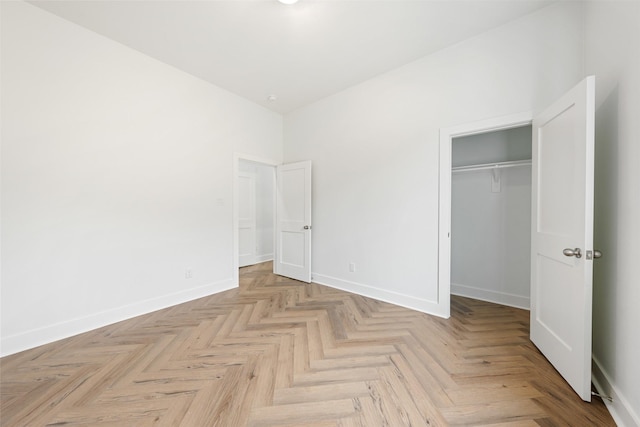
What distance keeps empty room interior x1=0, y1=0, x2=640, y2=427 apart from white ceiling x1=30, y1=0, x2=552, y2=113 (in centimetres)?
2

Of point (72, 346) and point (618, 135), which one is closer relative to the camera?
point (618, 135)

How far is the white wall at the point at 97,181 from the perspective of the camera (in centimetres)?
206

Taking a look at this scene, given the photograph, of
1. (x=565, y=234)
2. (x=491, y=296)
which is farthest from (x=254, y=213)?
(x=565, y=234)

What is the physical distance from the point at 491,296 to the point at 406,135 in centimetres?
234

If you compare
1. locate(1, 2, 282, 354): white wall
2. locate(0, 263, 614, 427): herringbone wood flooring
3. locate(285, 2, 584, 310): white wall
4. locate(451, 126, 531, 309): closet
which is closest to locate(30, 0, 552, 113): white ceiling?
locate(285, 2, 584, 310): white wall

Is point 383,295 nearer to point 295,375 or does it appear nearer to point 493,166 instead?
point 295,375

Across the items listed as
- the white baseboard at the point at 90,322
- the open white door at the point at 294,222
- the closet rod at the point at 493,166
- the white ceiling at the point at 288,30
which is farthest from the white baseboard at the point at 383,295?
the white ceiling at the point at 288,30

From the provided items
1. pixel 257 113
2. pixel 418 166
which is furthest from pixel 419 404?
pixel 257 113

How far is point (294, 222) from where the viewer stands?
4.17 metres

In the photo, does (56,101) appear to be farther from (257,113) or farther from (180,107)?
(257,113)

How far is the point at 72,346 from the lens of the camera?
2.12m

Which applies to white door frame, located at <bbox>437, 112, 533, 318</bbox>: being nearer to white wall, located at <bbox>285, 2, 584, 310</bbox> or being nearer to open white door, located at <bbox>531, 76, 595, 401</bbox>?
white wall, located at <bbox>285, 2, 584, 310</bbox>

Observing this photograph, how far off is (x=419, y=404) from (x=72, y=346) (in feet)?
9.32

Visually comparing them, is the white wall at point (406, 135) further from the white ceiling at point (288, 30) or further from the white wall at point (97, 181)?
the white wall at point (97, 181)
